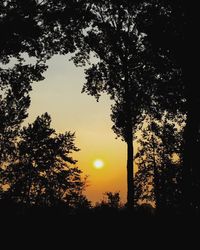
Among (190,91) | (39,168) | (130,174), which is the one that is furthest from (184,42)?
(39,168)

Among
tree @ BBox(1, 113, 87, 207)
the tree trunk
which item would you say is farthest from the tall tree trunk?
tree @ BBox(1, 113, 87, 207)

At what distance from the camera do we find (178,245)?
12.6 m

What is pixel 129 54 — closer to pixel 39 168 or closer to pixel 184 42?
pixel 184 42

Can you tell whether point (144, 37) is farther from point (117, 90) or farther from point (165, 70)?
point (117, 90)

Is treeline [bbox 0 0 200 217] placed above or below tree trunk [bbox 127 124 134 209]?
above

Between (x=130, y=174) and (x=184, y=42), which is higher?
(x=184, y=42)

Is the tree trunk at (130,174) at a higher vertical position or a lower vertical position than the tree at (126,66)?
lower

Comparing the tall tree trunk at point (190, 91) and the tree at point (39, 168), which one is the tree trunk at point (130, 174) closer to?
the tall tree trunk at point (190, 91)

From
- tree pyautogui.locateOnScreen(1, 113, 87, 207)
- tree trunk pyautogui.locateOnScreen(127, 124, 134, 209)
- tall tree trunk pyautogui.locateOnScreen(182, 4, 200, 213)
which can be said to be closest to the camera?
tall tree trunk pyautogui.locateOnScreen(182, 4, 200, 213)

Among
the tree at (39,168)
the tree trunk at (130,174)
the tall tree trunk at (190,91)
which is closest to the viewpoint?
the tall tree trunk at (190,91)

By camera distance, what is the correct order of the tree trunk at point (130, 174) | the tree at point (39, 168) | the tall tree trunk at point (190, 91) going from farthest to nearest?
the tree at point (39, 168), the tree trunk at point (130, 174), the tall tree trunk at point (190, 91)

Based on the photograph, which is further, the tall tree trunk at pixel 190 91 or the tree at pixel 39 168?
the tree at pixel 39 168

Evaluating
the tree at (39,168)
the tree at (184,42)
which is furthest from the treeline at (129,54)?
the tree at (39,168)

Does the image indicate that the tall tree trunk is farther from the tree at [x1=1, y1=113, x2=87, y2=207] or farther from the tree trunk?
the tree at [x1=1, y1=113, x2=87, y2=207]
